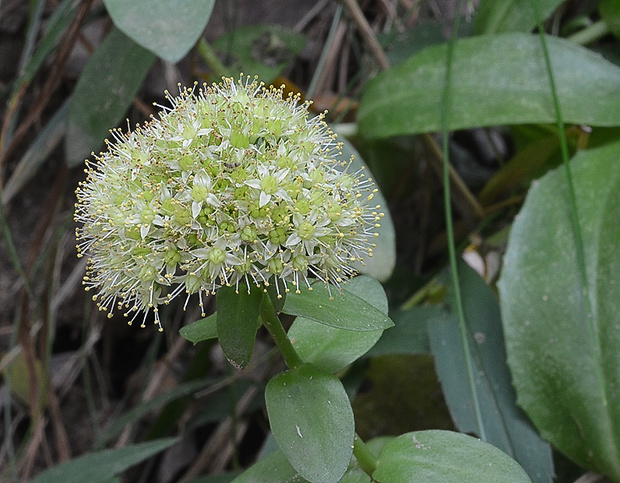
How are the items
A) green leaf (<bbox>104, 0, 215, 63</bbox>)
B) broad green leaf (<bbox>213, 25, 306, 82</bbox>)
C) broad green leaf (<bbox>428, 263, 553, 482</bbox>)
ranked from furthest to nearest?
broad green leaf (<bbox>213, 25, 306, 82</bbox>) < broad green leaf (<bbox>428, 263, 553, 482</bbox>) < green leaf (<bbox>104, 0, 215, 63</bbox>)

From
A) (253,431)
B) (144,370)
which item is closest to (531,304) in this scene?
(253,431)

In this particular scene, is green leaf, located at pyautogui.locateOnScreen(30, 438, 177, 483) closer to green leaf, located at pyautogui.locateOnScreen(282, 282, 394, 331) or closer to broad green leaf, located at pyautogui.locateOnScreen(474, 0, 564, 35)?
green leaf, located at pyautogui.locateOnScreen(282, 282, 394, 331)

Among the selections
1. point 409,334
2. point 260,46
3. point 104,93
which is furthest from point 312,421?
point 260,46

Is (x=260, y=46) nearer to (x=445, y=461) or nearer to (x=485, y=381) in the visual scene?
(x=485, y=381)

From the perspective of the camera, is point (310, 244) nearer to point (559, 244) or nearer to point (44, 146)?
point (559, 244)

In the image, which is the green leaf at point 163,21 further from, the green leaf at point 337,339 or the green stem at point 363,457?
the green stem at point 363,457

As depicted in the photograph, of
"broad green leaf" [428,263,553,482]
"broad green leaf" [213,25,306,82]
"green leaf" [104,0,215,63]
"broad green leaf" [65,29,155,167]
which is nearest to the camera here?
"green leaf" [104,0,215,63]

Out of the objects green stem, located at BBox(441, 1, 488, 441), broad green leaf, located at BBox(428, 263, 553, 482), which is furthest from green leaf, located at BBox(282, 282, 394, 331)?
broad green leaf, located at BBox(428, 263, 553, 482)
